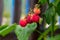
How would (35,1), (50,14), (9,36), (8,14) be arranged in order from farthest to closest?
(8,14) < (9,36) < (35,1) < (50,14)

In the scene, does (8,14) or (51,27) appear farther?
(8,14)

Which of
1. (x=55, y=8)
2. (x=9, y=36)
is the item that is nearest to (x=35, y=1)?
(x=55, y=8)

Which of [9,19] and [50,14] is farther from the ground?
[50,14]

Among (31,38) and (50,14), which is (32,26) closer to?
(50,14)

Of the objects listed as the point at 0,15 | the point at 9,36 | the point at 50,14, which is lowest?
the point at 9,36

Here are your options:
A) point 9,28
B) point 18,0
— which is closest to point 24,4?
point 18,0

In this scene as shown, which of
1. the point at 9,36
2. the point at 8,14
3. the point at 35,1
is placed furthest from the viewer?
the point at 8,14
